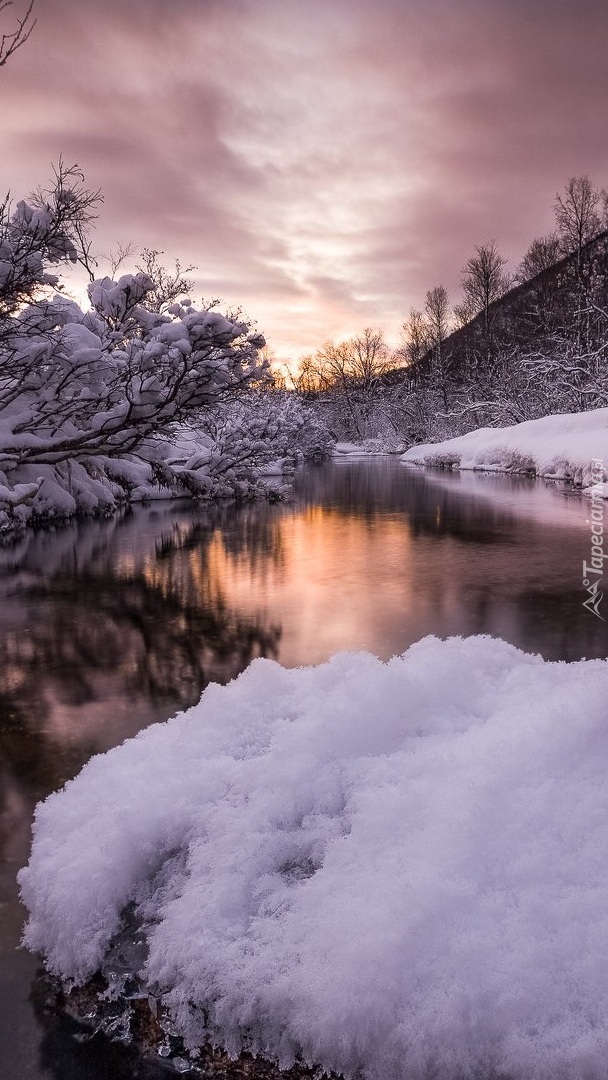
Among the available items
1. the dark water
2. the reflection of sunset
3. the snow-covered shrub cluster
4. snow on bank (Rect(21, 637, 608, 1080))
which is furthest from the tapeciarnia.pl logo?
the snow-covered shrub cluster

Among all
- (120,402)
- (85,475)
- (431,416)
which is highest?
(431,416)

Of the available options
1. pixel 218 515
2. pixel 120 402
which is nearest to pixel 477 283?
pixel 218 515

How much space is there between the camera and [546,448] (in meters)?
19.6

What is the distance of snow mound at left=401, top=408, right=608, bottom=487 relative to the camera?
16.4m

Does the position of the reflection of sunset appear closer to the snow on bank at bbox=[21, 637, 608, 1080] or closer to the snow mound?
the snow on bank at bbox=[21, 637, 608, 1080]

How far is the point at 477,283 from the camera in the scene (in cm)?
4562

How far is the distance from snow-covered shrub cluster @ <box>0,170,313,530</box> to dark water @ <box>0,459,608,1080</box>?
1.59m

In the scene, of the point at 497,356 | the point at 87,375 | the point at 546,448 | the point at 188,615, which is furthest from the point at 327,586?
the point at 497,356

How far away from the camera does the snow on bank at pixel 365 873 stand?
1.43 m

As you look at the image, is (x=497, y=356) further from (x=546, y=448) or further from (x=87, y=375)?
(x=87, y=375)

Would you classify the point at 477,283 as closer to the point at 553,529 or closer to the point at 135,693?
the point at 553,529

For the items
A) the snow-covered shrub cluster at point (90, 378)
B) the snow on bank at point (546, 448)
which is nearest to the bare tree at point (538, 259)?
the snow on bank at point (546, 448)

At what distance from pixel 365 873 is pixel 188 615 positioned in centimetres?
415

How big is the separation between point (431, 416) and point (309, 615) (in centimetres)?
4978
